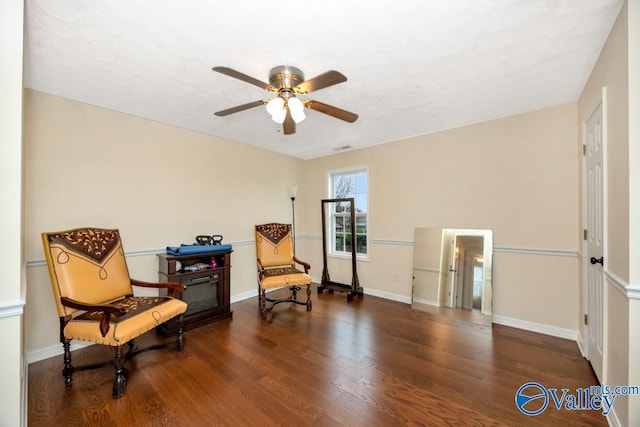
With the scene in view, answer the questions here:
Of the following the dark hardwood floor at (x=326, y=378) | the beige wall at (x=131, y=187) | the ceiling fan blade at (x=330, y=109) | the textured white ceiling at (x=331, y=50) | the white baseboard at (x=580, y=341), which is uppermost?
the textured white ceiling at (x=331, y=50)

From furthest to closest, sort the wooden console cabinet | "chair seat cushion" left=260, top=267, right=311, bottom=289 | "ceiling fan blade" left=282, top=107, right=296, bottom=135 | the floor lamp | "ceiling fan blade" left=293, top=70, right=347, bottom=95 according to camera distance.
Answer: the floor lamp
"chair seat cushion" left=260, top=267, right=311, bottom=289
the wooden console cabinet
"ceiling fan blade" left=282, top=107, right=296, bottom=135
"ceiling fan blade" left=293, top=70, right=347, bottom=95

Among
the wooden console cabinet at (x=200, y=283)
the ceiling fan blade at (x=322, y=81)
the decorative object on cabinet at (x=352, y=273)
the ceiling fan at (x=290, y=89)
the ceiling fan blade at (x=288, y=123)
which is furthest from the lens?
the decorative object on cabinet at (x=352, y=273)

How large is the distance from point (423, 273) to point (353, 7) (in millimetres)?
3205

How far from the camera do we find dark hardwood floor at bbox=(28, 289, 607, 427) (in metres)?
1.67

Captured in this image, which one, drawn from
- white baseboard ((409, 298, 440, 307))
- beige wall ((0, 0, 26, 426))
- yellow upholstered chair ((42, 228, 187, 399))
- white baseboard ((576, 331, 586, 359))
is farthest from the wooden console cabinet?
white baseboard ((576, 331, 586, 359))

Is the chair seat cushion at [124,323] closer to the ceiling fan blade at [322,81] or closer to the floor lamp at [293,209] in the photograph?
the ceiling fan blade at [322,81]

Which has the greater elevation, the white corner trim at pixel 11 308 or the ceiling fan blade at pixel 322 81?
the ceiling fan blade at pixel 322 81

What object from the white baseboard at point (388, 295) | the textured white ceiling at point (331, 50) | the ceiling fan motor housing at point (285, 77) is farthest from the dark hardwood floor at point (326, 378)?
the textured white ceiling at point (331, 50)

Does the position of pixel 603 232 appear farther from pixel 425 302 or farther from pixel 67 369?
pixel 67 369

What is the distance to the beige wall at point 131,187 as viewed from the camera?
2.33m

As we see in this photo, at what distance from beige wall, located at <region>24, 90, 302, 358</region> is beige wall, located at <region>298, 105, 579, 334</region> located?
219 cm

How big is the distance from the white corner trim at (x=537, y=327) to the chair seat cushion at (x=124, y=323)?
3508mm

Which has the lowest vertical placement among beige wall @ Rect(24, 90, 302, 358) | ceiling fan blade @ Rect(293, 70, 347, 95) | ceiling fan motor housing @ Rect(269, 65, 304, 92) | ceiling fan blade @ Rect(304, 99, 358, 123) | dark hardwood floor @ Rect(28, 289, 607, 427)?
dark hardwood floor @ Rect(28, 289, 607, 427)

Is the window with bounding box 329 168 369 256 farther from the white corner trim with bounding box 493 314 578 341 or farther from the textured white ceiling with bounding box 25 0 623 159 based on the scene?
the white corner trim with bounding box 493 314 578 341
